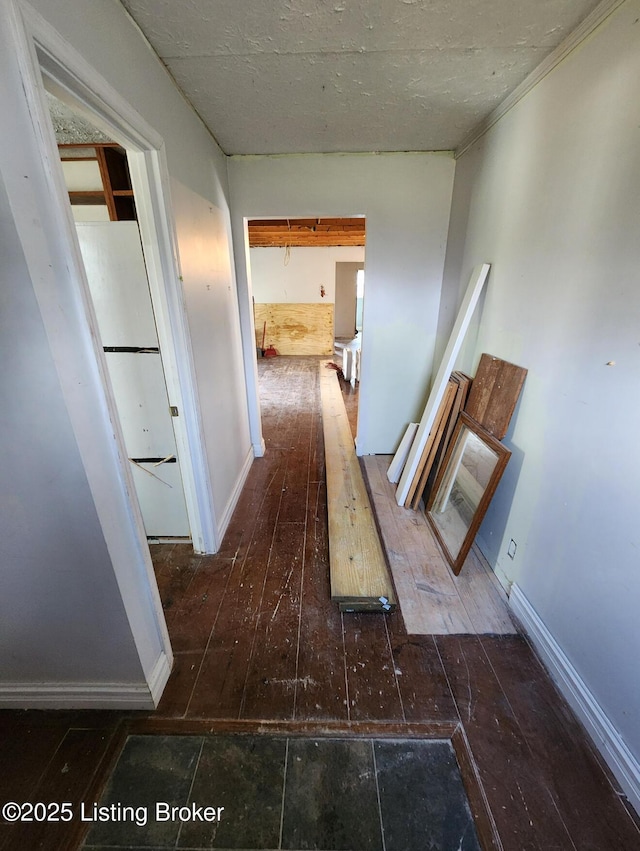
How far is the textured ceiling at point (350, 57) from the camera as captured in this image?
3.89 feet

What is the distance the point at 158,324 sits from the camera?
1.68 meters

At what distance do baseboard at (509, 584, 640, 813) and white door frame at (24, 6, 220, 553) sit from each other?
1.77m

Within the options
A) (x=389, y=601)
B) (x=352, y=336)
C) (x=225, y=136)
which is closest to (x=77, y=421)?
(x=389, y=601)

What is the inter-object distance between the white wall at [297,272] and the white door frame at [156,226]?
726 cm

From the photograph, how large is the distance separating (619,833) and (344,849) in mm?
833

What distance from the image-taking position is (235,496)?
2.65 m

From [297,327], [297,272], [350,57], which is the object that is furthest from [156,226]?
[297,272]

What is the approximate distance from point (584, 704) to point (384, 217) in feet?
9.96

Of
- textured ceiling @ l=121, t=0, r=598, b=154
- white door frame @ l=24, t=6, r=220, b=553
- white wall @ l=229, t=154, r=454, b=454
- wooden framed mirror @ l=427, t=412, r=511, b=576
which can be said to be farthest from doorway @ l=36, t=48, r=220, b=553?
wooden framed mirror @ l=427, t=412, r=511, b=576

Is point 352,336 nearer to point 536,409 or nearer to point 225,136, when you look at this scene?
point 225,136

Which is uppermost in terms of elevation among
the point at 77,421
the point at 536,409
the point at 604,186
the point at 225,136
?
the point at 225,136

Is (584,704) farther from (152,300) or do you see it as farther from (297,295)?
(297,295)

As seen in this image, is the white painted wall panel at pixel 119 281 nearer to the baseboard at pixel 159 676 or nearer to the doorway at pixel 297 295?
the baseboard at pixel 159 676

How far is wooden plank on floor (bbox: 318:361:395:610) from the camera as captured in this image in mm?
1822
